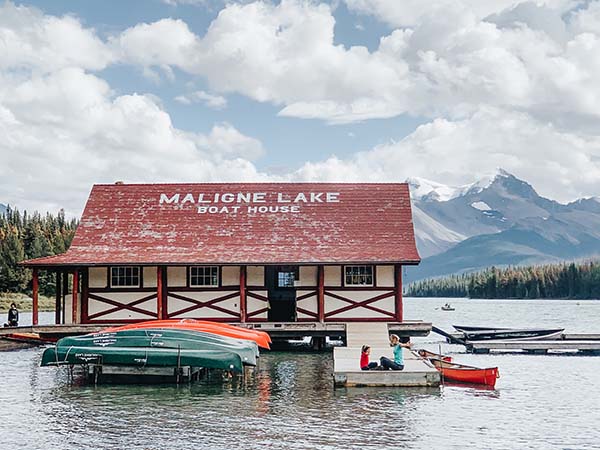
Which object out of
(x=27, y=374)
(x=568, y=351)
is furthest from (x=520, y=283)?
(x=27, y=374)

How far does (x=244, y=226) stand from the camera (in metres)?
36.9

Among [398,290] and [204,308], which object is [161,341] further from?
[398,290]

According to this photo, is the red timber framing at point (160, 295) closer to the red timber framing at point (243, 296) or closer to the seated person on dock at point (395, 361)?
the red timber framing at point (243, 296)

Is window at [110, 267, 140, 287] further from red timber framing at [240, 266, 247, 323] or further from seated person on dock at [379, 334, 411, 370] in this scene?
seated person on dock at [379, 334, 411, 370]

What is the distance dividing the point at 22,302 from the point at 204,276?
7231 cm

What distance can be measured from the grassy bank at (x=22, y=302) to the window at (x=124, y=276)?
66.6m

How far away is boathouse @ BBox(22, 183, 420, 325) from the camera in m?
34.2

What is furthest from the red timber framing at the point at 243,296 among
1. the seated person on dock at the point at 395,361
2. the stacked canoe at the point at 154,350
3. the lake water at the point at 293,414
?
the seated person on dock at the point at 395,361

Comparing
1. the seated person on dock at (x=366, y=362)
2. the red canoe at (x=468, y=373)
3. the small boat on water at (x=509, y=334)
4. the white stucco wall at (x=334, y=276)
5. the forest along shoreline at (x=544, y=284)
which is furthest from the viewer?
the forest along shoreline at (x=544, y=284)

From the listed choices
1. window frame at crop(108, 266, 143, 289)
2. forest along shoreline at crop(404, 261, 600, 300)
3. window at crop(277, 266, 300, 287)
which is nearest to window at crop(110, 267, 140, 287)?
window frame at crop(108, 266, 143, 289)

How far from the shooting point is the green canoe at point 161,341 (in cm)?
2477

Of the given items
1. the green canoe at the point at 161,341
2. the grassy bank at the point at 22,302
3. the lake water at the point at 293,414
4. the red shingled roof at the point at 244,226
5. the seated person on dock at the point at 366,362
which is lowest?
the lake water at the point at 293,414

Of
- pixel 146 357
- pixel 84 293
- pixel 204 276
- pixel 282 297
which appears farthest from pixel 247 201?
pixel 146 357

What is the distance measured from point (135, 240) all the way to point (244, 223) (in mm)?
4839
